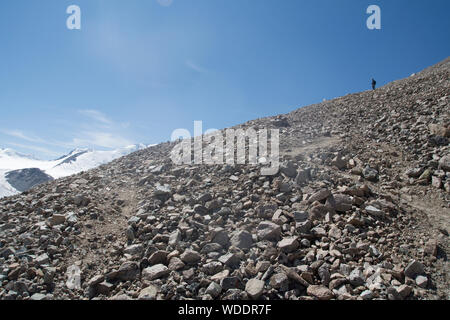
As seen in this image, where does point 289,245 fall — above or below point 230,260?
above

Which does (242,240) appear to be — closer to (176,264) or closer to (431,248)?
(176,264)

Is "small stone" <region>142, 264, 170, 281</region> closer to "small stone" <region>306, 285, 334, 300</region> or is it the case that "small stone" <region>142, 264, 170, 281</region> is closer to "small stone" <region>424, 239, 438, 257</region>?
"small stone" <region>306, 285, 334, 300</region>

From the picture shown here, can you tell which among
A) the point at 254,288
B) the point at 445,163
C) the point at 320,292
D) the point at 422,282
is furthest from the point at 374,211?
the point at 254,288

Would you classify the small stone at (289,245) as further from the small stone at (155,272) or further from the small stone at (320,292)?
the small stone at (155,272)

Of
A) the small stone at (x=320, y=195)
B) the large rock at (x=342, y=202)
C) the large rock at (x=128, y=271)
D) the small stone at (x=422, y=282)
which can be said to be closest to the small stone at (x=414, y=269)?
the small stone at (x=422, y=282)

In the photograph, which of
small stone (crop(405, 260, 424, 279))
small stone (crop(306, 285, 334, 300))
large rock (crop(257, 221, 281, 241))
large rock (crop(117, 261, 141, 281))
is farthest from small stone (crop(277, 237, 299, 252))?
large rock (crop(117, 261, 141, 281))

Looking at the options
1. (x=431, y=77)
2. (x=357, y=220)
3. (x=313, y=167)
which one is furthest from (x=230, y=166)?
(x=431, y=77)

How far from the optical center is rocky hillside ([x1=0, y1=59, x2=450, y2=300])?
14.8 ft

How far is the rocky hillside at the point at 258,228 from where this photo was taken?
14.8 ft

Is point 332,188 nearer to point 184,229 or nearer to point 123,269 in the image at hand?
point 184,229

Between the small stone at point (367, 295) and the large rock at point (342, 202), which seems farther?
the large rock at point (342, 202)

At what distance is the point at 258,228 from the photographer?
5.91 m
